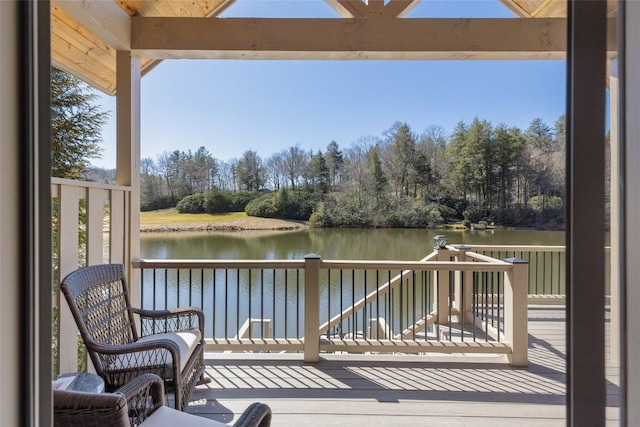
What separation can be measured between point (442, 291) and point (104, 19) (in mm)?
4509

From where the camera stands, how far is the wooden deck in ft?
7.14

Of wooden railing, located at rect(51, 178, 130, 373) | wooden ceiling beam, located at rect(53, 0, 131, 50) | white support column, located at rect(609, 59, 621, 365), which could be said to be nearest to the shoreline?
wooden railing, located at rect(51, 178, 130, 373)

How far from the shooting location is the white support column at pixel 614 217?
25.4 inches

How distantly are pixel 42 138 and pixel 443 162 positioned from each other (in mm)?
6219

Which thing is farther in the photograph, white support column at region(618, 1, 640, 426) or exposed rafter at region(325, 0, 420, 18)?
exposed rafter at region(325, 0, 420, 18)

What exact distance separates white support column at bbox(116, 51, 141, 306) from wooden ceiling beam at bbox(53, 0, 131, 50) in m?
0.17

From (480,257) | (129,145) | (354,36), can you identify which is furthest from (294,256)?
(354,36)

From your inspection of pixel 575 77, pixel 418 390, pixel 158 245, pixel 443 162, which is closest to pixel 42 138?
pixel 575 77

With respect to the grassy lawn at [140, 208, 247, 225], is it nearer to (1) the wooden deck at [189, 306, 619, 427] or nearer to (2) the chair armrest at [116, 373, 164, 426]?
(1) the wooden deck at [189, 306, 619, 427]

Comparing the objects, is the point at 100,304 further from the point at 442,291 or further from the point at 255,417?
the point at 442,291

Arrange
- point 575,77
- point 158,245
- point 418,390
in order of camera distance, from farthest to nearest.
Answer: point 158,245, point 418,390, point 575,77

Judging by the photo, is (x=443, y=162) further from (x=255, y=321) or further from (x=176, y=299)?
(x=176, y=299)

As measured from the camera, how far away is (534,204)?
543 cm

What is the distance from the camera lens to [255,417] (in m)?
1.31
